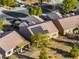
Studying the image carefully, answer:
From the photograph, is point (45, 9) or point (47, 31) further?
point (45, 9)

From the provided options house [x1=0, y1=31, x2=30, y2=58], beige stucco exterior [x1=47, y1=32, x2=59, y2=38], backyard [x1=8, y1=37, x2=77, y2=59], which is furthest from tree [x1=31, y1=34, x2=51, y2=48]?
beige stucco exterior [x1=47, y1=32, x2=59, y2=38]

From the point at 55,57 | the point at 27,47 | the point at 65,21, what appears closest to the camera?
the point at 55,57

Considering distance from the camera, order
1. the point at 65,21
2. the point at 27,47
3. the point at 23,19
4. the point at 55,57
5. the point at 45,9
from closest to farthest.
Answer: the point at 55,57 < the point at 27,47 < the point at 65,21 < the point at 23,19 < the point at 45,9

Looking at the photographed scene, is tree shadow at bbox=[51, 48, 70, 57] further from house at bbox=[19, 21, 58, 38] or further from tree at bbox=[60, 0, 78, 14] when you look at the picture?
tree at bbox=[60, 0, 78, 14]

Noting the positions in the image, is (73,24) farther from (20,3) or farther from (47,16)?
(20,3)

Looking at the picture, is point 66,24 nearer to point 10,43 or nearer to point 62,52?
point 62,52

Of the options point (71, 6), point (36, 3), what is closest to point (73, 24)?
point (71, 6)
